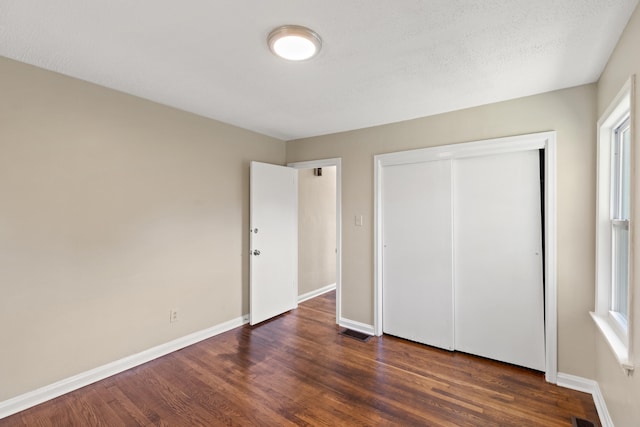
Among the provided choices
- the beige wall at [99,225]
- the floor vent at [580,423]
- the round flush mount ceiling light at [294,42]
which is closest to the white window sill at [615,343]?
the floor vent at [580,423]

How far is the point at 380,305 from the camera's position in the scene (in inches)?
129

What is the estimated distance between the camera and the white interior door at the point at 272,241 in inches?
138

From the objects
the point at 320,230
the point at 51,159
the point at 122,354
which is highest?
the point at 51,159

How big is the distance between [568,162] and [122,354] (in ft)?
13.0

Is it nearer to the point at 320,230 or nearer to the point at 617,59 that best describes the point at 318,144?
the point at 320,230

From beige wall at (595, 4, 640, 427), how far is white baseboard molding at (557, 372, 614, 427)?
94mm

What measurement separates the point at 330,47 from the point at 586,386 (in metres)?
3.06

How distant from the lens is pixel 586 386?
2.24 m

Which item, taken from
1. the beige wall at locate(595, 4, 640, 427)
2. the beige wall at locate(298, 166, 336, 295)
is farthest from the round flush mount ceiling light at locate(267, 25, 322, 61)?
the beige wall at locate(298, 166, 336, 295)

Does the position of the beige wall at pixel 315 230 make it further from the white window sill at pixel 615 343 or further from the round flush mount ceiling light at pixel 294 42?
the white window sill at pixel 615 343

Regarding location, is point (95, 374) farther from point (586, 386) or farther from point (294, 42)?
point (586, 386)

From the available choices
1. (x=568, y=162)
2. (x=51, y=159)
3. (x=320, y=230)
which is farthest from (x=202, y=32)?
(x=320, y=230)

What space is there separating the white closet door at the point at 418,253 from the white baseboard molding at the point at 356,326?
188mm

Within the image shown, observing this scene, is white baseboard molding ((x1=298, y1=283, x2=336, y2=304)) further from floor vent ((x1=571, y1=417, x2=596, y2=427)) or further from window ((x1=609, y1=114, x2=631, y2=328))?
window ((x1=609, y1=114, x2=631, y2=328))
